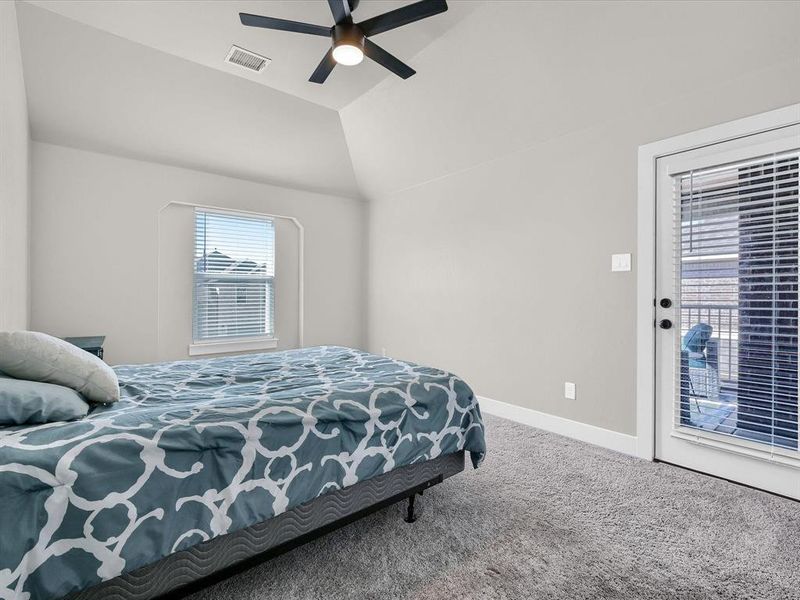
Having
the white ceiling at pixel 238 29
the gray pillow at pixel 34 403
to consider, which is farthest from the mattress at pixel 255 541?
the white ceiling at pixel 238 29

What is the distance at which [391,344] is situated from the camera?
4961mm

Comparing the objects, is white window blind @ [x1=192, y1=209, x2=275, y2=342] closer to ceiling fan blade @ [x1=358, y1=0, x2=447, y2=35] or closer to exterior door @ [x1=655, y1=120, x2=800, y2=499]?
ceiling fan blade @ [x1=358, y1=0, x2=447, y2=35]

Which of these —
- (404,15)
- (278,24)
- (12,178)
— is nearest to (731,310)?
(404,15)

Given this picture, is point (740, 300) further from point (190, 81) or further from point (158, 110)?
point (158, 110)

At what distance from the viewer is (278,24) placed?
2127 millimetres

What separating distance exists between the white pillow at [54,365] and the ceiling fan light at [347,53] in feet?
6.58

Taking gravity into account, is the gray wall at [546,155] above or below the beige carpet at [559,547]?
above

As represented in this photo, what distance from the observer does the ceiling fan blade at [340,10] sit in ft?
6.54

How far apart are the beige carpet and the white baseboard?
36 centimetres

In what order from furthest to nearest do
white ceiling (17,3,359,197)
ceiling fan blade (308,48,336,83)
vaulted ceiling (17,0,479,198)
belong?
white ceiling (17,3,359,197) → vaulted ceiling (17,0,479,198) → ceiling fan blade (308,48,336,83)

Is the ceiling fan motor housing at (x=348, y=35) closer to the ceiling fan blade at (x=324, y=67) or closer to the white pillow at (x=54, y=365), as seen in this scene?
the ceiling fan blade at (x=324, y=67)

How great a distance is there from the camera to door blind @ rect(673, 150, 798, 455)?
2.15m

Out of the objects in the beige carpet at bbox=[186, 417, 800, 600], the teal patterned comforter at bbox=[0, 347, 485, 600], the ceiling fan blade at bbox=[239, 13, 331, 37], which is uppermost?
the ceiling fan blade at bbox=[239, 13, 331, 37]

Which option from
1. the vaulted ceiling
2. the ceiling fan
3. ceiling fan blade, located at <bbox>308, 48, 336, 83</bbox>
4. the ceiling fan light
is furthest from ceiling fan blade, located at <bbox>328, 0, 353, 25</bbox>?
the vaulted ceiling
